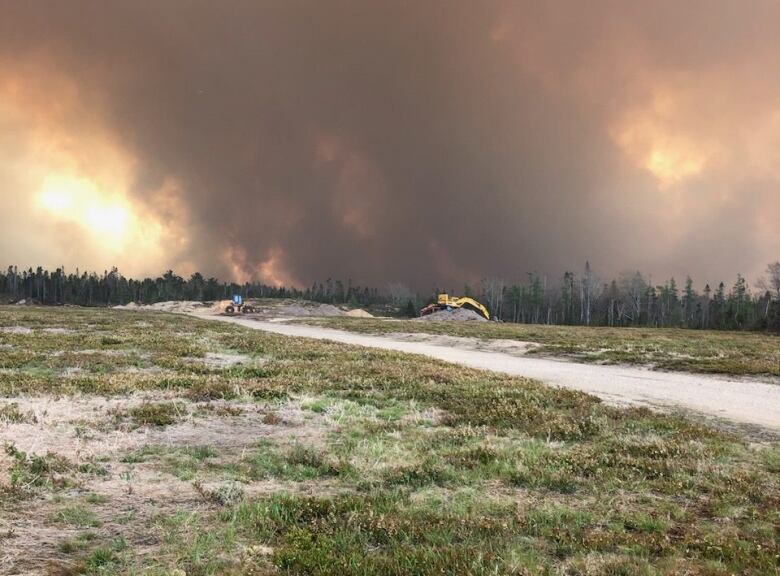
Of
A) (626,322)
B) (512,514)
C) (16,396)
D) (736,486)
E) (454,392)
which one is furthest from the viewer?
(626,322)

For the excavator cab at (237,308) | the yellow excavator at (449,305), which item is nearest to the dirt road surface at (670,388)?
the yellow excavator at (449,305)

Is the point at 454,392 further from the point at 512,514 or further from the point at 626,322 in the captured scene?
the point at 626,322

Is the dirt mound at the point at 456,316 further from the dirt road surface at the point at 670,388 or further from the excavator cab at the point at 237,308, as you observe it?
the dirt road surface at the point at 670,388

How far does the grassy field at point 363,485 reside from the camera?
228 inches

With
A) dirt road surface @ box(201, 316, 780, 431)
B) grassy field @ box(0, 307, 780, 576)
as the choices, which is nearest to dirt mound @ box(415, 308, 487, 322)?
dirt road surface @ box(201, 316, 780, 431)

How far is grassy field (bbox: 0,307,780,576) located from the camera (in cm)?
579

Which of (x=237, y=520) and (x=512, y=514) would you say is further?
(x=512, y=514)

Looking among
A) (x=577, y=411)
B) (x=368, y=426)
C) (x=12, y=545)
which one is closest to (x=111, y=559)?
(x=12, y=545)

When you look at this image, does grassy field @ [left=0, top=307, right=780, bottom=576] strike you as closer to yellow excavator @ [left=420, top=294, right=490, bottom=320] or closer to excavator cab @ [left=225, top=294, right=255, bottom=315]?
yellow excavator @ [left=420, top=294, right=490, bottom=320]

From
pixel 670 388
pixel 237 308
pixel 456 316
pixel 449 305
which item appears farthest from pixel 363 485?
pixel 237 308

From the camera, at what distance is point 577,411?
567 inches

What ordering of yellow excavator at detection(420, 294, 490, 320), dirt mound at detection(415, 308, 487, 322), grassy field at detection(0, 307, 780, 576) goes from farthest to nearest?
yellow excavator at detection(420, 294, 490, 320)
dirt mound at detection(415, 308, 487, 322)
grassy field at detection(0, 307, 780, 576)

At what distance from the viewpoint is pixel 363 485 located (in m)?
8.29

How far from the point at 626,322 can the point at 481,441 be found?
19579 cm
